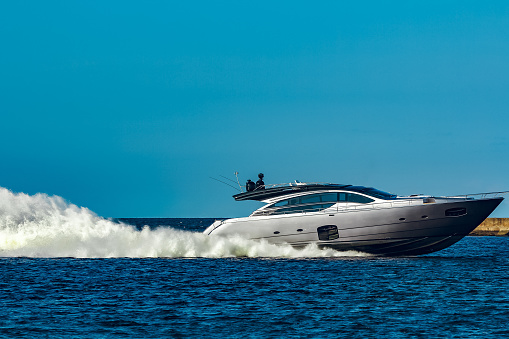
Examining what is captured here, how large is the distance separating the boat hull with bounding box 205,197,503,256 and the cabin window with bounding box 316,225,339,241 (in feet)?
0.27

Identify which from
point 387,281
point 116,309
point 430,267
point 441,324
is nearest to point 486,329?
point 441,324

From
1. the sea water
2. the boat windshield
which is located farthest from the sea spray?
the boat windshield

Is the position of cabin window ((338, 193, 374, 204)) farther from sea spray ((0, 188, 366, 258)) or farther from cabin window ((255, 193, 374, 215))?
sea spray ((0, 188, 366, 258))

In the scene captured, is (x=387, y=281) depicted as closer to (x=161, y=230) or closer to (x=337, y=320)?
(x=337, y=320)

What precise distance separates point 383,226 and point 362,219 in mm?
909

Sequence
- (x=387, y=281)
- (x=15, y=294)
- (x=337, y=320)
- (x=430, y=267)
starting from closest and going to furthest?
(x=337, y=320)
(x=15, y=294)
(x=387, y=281)
(x=430, y=267)

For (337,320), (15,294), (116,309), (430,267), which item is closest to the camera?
(337,320)

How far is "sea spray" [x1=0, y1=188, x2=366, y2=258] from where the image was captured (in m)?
33.3

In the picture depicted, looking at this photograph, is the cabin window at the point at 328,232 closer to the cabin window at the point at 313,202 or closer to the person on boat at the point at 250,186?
the cabin window at the point at 313,202

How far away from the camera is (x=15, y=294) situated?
22.3 metres

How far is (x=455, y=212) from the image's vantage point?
28.2 m

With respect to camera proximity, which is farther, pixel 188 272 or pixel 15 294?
pixel 188 272

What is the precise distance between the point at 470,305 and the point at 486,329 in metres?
3.54

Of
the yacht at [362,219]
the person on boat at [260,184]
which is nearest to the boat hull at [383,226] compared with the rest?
the yacht at [362,219]
